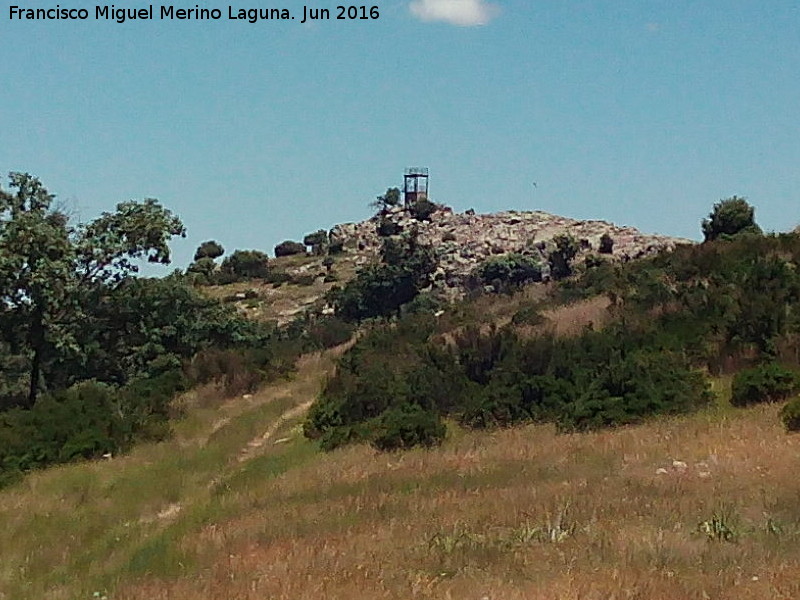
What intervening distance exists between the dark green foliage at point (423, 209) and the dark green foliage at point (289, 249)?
1183cm

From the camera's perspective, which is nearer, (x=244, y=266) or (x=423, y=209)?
(x=244, y=266)

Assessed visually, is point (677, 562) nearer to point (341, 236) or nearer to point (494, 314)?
point (494, 314)

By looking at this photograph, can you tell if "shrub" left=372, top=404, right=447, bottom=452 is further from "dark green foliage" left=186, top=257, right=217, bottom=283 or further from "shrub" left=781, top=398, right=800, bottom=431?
"dark green foliage" left=186, top=257, right=217, bottom=283

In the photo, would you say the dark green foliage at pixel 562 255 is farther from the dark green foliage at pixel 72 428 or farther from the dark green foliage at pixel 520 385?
the dark green foliage at pixel 72 428

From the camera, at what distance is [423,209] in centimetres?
9912

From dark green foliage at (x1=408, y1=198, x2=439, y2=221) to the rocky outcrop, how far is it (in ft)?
2.14

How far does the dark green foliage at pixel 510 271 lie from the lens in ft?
227

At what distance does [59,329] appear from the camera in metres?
30.3

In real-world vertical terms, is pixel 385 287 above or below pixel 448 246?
below

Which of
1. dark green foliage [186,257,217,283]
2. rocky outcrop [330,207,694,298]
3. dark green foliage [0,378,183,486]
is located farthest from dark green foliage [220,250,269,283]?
dark green foliage [0,378,183,486]

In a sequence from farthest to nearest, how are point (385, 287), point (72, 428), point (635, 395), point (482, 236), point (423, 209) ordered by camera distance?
point (423, 209) → point (482, 236) → point (385, 287) → point (72, 428) → point (635, 395)

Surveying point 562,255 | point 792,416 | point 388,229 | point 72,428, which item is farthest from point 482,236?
point 792,416

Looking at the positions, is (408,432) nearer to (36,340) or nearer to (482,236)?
(36,340)

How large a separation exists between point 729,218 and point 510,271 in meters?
24.4
